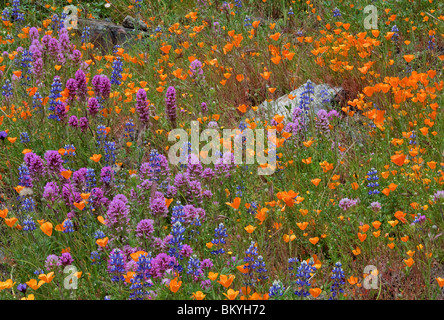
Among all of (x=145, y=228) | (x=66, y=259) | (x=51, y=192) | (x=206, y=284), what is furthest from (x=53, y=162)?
(x=206, y=284)

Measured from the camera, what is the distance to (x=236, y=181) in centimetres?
368

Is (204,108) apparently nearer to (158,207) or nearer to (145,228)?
(158,207)

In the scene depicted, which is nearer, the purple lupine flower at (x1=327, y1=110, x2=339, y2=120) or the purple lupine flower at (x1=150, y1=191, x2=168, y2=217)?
the purple lupine flower at (x1=150, y1=191, x2=168, y2=217)

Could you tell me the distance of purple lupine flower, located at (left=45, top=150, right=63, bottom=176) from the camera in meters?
3.28

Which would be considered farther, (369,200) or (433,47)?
(433,47)

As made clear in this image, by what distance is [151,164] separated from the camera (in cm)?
337

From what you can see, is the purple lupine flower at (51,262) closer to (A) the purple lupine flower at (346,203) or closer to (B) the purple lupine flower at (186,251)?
(B) the purple lupine flower at (186,251)

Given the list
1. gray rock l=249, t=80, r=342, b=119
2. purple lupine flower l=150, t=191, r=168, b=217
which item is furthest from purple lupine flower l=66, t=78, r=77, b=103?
gray rock l=249, t=80, r=342, b=119

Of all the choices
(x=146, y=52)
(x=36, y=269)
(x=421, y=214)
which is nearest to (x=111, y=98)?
(x=146, y=52)

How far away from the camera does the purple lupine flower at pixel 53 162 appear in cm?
328

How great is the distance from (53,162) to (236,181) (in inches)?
50.3

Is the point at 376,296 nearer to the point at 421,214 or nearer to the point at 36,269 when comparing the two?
the point at 421,214

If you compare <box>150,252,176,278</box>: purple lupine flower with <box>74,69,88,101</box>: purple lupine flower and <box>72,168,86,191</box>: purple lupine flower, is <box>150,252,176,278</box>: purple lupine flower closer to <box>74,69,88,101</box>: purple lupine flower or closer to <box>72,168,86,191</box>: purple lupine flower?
<box>72,168,86,191</box>: purple lupine flower
